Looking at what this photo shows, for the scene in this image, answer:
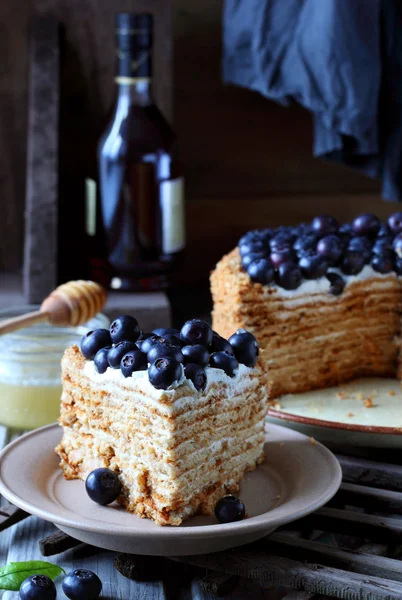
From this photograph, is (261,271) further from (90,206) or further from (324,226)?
(90,206)

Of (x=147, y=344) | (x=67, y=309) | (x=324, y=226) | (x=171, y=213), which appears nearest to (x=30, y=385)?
(x=67, y=309)

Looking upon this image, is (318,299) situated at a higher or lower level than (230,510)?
higher

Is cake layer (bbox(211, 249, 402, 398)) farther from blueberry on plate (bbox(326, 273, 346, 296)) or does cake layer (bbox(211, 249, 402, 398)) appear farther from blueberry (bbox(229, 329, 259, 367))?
blueberry (bbox(229, 329, 259, 367))

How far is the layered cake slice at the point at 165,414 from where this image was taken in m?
1.31

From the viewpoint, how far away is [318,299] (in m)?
1.93

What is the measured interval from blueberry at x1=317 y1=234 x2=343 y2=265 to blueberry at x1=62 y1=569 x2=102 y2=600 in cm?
91

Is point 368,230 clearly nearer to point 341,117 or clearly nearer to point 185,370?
point 341,117

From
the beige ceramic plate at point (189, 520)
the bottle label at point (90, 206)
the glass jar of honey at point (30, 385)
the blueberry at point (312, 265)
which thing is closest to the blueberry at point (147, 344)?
the beige ceramic plate at point (189, 520)

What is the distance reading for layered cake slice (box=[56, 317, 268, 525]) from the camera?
4.31 ft

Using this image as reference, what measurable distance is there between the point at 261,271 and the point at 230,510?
0.62 m

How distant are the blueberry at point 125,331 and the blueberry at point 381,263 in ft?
2.37

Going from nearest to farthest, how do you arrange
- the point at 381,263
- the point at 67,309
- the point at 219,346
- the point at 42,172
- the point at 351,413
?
the point at 219,346, the point at 351,413, the point at 67,309, the point at 381,263, the point at 42,172

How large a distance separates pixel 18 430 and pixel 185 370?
631 millimetres

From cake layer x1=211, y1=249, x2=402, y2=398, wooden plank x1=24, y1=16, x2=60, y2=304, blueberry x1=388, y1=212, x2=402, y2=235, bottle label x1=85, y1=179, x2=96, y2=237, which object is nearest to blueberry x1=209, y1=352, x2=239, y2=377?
cake layer x1=211, y1=249, x2=402, y2=398
